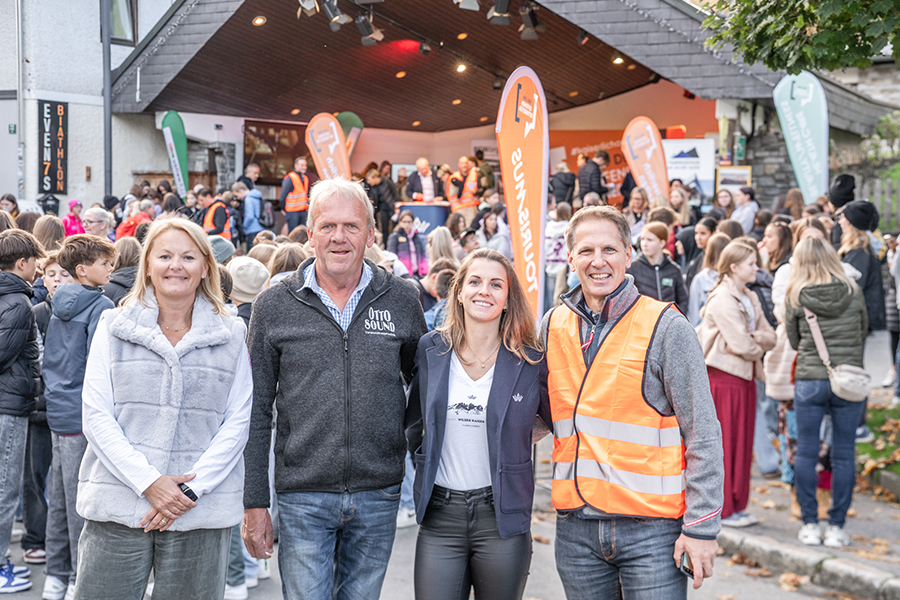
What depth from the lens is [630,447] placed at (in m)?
2.74

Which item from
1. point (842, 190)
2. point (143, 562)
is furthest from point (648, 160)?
point (143, 562)

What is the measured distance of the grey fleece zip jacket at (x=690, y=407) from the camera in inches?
104

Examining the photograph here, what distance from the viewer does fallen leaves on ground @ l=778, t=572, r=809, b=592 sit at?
5078 mm

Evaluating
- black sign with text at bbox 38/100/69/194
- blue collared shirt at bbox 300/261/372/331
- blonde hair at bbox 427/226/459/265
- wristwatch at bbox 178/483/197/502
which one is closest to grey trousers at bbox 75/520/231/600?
wristwatch at bbox 178/483/197/502

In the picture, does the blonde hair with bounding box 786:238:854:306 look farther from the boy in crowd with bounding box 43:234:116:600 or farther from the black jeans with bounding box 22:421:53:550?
the black jeans with bounding box 22:421:53:550

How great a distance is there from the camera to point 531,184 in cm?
579

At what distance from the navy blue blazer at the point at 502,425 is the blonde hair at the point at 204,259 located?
833mm

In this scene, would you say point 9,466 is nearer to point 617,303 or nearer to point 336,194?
point 336,194

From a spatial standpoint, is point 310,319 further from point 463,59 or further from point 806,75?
point 463,59

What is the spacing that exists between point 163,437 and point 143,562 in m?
0.45

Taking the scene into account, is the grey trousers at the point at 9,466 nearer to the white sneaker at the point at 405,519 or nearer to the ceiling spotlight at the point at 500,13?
the white sneaker at the point at 405,519

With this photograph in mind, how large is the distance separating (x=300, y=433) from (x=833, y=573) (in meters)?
3.79

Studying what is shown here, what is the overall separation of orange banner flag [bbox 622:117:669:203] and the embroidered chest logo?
9197mm

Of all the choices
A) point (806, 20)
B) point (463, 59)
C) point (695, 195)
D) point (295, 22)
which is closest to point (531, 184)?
point (806, 20)
